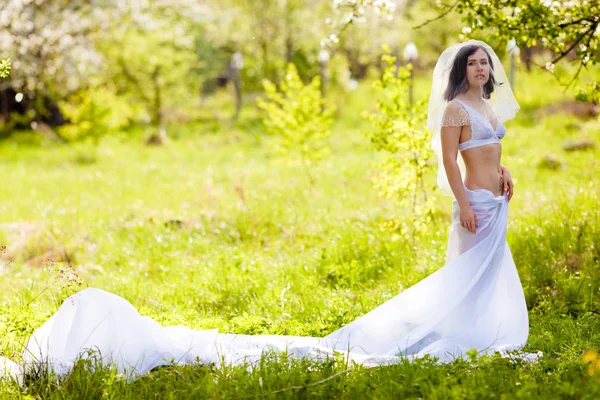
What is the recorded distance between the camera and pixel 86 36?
60.6ft

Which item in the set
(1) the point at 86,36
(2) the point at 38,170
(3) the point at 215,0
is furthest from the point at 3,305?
(3) the point at 215,0

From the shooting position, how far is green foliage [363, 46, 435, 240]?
6.70 meters

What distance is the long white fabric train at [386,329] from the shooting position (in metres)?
4.04

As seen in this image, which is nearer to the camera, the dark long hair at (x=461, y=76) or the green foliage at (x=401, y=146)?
the dark long hair at (x=461, y=76)

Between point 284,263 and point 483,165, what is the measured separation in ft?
10.1

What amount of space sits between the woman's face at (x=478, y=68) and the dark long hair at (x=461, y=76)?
0.03m

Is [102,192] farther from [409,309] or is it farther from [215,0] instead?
[215,0]

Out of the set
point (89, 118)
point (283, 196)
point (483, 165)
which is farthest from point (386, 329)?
point (89, 118)

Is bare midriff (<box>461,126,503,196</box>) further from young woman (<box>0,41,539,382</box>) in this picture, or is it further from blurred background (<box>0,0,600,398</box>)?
blurred background (<box>0,0,600,398</box>)

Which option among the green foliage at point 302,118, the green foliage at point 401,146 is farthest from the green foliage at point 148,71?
the green foliage at point 401,146

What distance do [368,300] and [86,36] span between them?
1568cm

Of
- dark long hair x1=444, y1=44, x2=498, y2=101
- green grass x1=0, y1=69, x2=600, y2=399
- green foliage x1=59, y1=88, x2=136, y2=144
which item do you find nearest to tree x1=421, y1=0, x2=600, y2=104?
dark long hair x1=444, y1=44, x2=498, y2=101

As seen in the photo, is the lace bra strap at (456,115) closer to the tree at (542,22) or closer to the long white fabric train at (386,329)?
the long white fabric train at (386,329)

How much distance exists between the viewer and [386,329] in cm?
443
